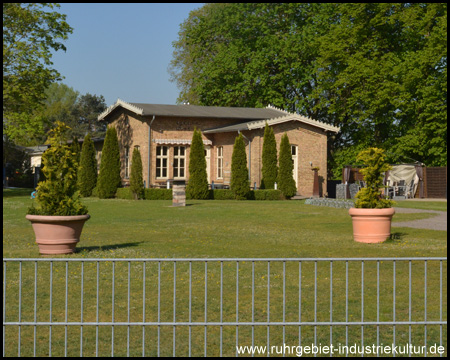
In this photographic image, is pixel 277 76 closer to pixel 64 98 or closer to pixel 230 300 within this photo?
pixel 230 300

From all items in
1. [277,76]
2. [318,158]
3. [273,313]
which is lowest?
[273,313]

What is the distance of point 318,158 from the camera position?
43094 mm

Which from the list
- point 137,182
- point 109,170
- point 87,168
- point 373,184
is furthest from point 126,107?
point 373,184

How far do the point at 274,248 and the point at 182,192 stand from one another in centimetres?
1537

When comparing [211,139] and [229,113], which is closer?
[211,139]

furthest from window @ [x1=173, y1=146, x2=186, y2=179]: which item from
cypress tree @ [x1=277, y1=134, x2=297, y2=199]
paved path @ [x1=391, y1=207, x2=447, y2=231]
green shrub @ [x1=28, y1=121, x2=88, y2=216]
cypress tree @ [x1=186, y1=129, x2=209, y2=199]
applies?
green shrub @ [x1=28, y1=121, x2=88, y2=216]

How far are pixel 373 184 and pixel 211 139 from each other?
29.2m

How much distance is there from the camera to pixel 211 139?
4538cm

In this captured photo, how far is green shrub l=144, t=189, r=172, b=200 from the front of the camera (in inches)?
1484

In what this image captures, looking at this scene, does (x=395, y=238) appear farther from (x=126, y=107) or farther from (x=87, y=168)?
(x=126, y=107)

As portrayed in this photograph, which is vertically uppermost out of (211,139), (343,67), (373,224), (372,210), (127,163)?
(343,67)

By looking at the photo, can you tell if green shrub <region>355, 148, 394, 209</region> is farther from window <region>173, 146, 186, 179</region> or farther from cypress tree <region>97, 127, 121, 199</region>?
window <region>173, 146, 186, 179</region>

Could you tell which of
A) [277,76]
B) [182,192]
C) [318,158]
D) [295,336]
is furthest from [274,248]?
[277,76]

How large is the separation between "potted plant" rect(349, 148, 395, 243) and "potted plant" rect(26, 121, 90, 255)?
6.72 meters
